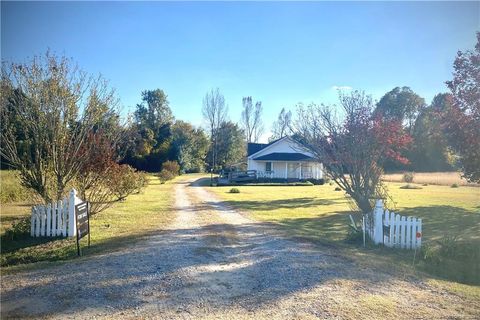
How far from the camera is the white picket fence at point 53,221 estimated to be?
9.90m

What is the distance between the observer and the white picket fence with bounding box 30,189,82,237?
9.90 meters

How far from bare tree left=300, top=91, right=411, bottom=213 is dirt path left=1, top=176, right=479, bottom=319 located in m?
3.75

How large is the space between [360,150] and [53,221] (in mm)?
9677

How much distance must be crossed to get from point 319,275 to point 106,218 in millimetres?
9257

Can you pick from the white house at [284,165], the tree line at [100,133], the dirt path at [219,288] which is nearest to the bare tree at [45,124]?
the tree line at [100,133]

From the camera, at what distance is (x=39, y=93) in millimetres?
10875

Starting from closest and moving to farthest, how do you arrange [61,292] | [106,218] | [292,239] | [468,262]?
[61,292], [468,262], [292,239], [106,218]

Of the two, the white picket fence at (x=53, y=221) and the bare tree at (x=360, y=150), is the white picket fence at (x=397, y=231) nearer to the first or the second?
the bare tree at (x=360, y=150)

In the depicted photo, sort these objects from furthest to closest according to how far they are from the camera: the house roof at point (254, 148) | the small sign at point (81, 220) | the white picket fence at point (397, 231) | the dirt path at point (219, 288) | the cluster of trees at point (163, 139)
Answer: the cluster of trees at point (163, 139) → the house roof at point (254, 148) → the white picket fence at point (397, 231) → the small sign at point (81, 220) → the dirt path at point (219, 288)

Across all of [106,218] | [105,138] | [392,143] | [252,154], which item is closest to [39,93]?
[105,138]

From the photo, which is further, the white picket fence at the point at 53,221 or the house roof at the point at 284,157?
the house roof at the point at 284,157

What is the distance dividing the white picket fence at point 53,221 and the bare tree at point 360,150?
8.31m

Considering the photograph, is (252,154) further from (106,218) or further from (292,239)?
(292,239)

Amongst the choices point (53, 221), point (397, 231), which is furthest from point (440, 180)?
point (53, 221)
